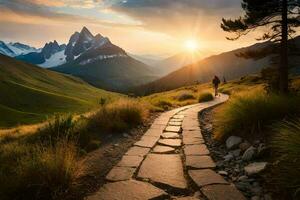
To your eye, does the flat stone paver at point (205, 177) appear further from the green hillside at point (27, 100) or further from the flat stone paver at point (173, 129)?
the green hillside at point (27, 100)

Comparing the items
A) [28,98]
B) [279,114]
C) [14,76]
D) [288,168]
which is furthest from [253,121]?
[14,76]

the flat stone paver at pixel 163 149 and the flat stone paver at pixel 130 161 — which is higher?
the flat stone paver at pixel 163 149

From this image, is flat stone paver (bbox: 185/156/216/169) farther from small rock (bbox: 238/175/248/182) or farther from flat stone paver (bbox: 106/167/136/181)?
flat stone paver (bbox: 106/167/136/181)

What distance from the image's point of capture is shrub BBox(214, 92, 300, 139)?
29.7 ft

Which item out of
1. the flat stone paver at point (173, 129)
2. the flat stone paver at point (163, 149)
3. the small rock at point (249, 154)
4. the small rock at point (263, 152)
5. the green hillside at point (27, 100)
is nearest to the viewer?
the small rock at point (263, 152)

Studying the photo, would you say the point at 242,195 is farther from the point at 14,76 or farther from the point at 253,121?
the point at 14,76

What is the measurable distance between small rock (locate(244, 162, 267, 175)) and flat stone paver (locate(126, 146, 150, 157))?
2.65m

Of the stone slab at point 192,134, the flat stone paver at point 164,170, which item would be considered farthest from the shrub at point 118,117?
the flat stone paver at point 164,170

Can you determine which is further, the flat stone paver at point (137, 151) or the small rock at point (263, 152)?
the flat stone paver at point (137, 151)

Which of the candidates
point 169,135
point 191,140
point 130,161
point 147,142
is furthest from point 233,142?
point 169,135

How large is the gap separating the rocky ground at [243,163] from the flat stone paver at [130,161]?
5.72ft

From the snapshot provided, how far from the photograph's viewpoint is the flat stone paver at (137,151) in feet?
28.2

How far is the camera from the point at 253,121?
9188 millimetres

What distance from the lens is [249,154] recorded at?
7.56m
